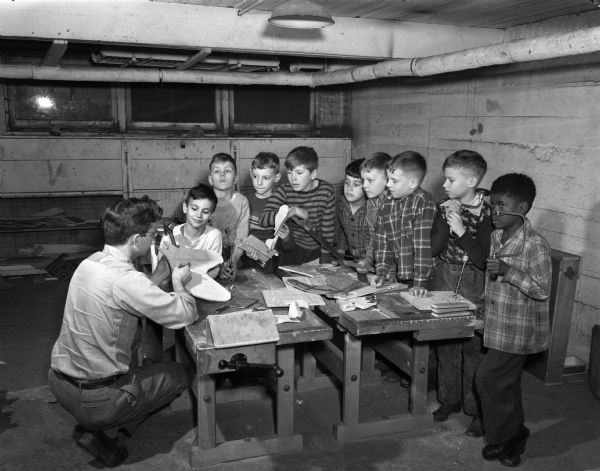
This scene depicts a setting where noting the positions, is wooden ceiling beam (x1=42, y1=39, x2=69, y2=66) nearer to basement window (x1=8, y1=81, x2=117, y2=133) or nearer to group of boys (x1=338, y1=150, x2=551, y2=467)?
basement window (x1=8, y1=81, x2=117, y2=133)

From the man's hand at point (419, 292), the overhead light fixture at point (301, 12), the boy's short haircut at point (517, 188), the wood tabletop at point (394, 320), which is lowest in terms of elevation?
the wood tabletop at point (394, 320)

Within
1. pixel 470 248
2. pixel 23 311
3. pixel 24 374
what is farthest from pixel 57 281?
pixel 470 248

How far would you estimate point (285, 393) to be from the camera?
349 cm

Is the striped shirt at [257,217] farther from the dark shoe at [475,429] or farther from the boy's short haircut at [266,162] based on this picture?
the dark shoe at [475,429]

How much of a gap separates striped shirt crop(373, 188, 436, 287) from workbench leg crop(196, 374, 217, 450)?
1.43 meters

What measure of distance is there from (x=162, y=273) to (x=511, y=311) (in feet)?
6.48

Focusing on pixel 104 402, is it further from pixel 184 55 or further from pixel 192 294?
pixel 184 55

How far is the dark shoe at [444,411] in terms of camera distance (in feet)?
13.0

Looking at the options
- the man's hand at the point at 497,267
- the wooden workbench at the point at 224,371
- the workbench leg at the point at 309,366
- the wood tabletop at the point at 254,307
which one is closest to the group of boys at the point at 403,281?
the man's hand at the point at 497,267

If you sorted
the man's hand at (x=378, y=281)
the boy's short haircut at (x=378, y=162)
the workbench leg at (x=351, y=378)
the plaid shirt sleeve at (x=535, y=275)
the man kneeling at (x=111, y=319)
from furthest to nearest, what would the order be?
1. the boy's short haircut at (x=378, y=162)
2. the man's hand at (x=378, y=281)
3. the workbench leg at (x=351, y=378)
4. the plaid shirt sleeve at (x=535, y=275)
5. the man kneeling at (x=111, y=319)

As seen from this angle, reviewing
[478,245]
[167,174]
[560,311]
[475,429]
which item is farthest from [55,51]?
[560,311]

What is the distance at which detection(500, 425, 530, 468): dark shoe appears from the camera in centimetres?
343

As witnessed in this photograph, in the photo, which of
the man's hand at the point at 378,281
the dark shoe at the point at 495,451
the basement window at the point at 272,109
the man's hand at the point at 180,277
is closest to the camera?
the man's hand at the point at 180,277

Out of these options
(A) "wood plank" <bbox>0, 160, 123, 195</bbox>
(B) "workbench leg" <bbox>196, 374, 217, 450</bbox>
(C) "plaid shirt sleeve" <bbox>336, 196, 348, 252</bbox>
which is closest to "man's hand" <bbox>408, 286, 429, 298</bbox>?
(B) "workbench leg" <bbox>196, 374, 217, 450</bbox>
